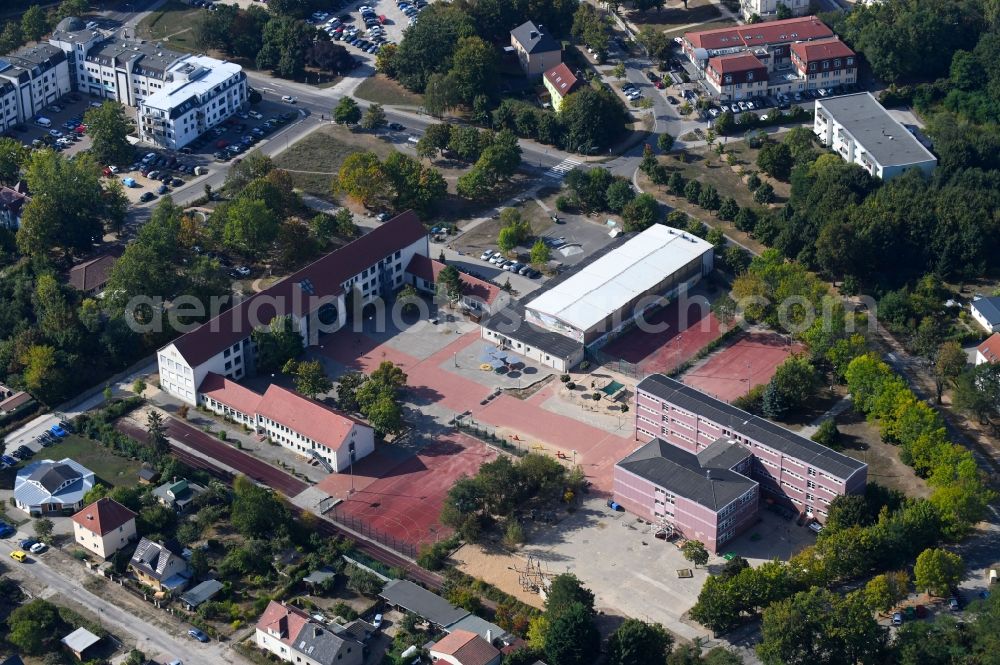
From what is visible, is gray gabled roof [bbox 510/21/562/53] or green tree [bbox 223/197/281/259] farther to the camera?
gray gabled roof [bbox 510/21/562/53]

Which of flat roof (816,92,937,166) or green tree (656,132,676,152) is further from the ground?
flat roof (816,92,937,166)

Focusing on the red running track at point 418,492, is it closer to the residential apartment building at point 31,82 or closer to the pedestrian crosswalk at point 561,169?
the pedestrian crosswalk at point 561,169

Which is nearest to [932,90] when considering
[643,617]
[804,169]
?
[804,169]

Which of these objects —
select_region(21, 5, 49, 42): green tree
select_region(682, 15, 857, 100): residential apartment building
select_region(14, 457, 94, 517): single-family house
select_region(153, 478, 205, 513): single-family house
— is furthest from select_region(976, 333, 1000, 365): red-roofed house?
select_region(21, 5, 49, 42): green tree

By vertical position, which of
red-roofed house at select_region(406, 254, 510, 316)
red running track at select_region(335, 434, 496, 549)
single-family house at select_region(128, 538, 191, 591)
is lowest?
red running track at select_region(335, 434, 496, 549)

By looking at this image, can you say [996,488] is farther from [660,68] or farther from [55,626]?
[660,68]

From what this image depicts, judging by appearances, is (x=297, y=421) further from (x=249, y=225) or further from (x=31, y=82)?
(x=31, y=82)

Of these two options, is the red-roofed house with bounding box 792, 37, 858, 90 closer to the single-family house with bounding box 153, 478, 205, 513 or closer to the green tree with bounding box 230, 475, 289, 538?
the green tree with bounding box 230, 475, 289, 538
